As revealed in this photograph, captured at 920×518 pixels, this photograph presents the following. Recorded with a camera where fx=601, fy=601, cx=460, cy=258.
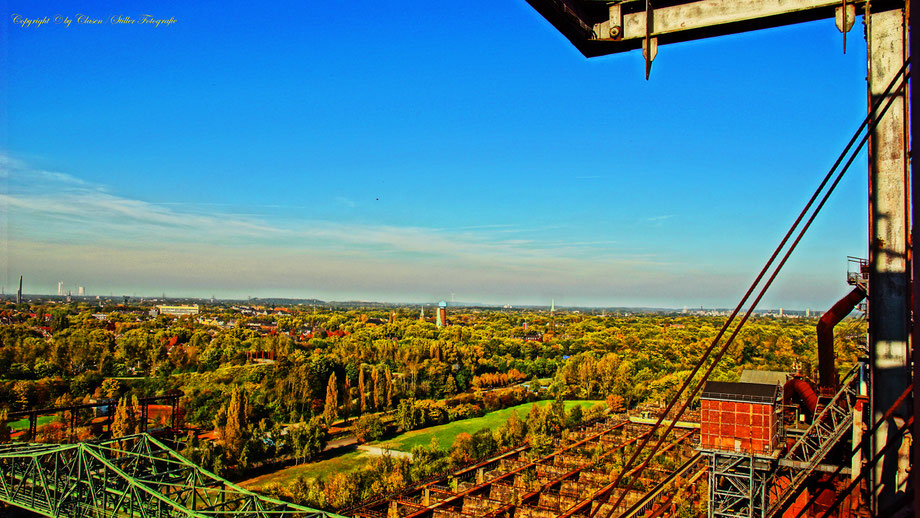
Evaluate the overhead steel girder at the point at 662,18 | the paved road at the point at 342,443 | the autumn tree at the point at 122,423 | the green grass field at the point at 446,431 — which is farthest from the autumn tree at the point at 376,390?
the overhead steel girder at the point at 662,18

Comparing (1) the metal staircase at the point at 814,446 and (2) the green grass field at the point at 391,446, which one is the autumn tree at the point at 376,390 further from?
(1) the metal staircase at the point at 814,446

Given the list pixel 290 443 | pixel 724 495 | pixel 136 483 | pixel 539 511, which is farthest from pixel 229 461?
pixel 724 495

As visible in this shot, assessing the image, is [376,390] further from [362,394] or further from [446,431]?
[446,431]

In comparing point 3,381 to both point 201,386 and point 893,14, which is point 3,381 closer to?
point 201,386

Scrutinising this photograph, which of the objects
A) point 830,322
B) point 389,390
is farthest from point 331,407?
point 830,322

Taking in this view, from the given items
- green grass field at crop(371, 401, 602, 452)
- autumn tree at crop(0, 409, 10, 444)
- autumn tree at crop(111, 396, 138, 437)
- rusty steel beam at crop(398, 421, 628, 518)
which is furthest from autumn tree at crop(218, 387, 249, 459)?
rusty steel beam at crop(398, 421, 628, 518)

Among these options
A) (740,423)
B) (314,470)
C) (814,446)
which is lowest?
(314,470)
